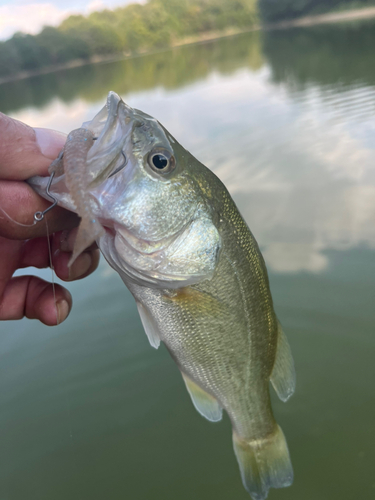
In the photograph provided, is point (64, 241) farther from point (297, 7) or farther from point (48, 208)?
point (297, 7)

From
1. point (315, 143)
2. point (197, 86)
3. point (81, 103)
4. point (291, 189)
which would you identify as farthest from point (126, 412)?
point (81, 103)

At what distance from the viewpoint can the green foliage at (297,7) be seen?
44.7 m

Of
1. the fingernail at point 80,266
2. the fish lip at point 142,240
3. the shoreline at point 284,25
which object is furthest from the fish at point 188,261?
the shoreline at point 284,25

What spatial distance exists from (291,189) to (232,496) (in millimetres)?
4385

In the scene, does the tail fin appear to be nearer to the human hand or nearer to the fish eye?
the human hand

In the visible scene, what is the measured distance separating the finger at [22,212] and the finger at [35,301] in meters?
0.67

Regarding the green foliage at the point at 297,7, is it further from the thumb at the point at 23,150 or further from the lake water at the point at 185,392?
the thumb at the point at 23,150

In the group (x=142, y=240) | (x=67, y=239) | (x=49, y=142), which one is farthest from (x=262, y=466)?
(x=49, y=142)

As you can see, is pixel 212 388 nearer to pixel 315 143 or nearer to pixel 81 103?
pixel 315 143

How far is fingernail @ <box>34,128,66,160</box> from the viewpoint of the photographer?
1518 mm

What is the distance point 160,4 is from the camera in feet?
278

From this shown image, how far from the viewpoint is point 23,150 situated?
1.45 meters

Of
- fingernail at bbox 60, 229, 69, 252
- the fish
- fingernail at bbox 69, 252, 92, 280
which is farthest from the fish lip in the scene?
fingernail at bbox 69, 252, 92, 280

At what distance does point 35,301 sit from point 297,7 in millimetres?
64845
